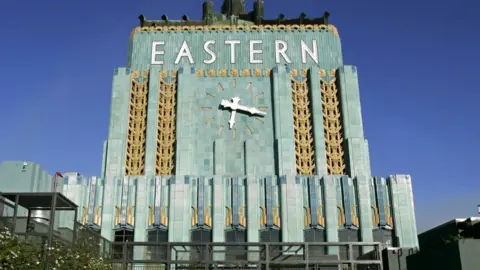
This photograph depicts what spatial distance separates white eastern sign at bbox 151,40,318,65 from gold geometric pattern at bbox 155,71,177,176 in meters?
2.38

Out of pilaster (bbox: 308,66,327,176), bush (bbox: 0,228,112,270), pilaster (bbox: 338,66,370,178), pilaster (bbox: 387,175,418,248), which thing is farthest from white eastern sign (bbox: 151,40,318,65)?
bush (bbox: 0,228,112,270)

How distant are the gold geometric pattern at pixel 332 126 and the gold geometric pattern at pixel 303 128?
1560mm

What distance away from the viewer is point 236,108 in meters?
54.9

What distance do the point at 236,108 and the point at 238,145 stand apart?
12.2ft

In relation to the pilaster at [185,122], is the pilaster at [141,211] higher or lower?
lower

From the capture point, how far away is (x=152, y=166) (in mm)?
52594

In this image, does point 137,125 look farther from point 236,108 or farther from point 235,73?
point 235,73

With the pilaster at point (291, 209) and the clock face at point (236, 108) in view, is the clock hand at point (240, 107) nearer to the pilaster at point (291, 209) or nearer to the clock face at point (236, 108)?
the clock face at point (236, 108)

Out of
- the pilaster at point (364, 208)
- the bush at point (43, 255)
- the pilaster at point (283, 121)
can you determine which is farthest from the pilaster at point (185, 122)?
the bush at point (43, 255)

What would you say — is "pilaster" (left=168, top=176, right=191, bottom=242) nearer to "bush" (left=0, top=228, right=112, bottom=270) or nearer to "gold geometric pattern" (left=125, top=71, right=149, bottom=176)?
"gold geometric pattern" (left=125, top=71, right=149, bottom=176)

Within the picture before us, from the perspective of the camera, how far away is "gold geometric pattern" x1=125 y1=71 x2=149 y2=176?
176 ft

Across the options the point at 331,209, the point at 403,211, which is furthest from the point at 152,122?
the point at 403,211

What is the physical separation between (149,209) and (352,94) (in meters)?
22.8

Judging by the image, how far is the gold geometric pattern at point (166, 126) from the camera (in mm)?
53250
